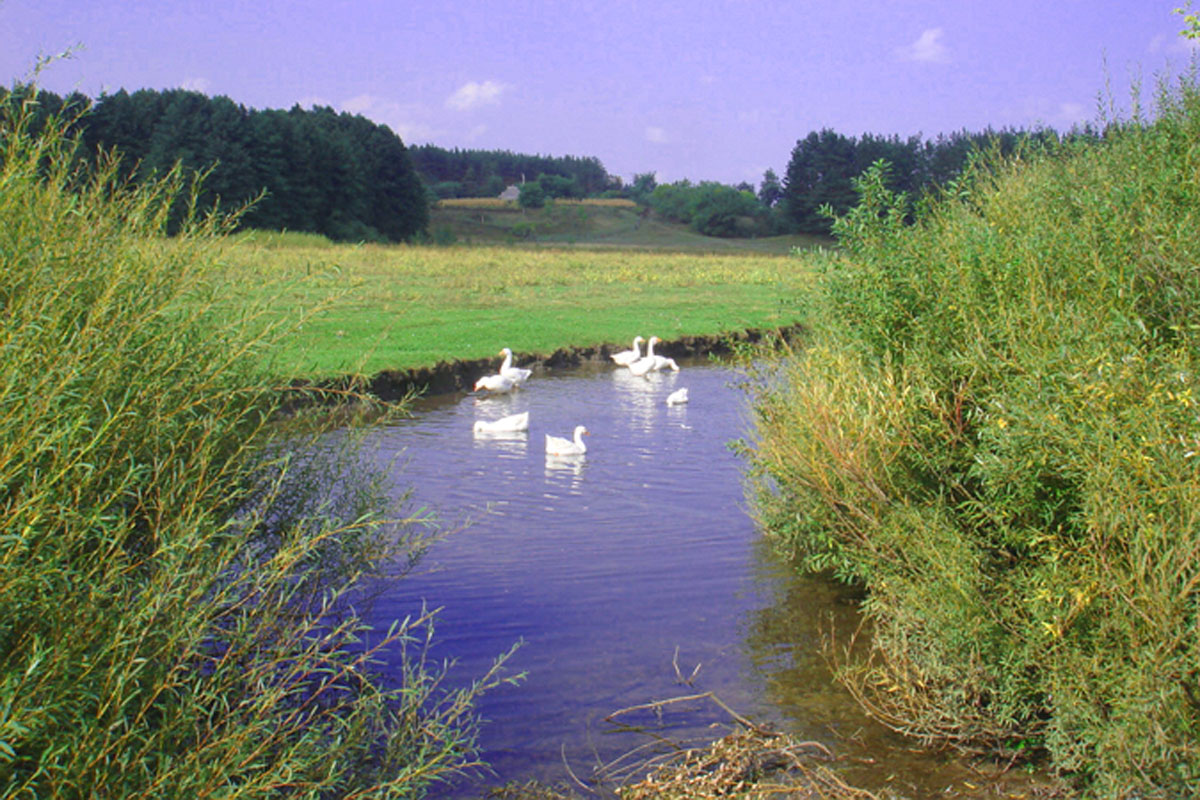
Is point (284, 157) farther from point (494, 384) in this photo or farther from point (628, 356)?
point (494, 384)

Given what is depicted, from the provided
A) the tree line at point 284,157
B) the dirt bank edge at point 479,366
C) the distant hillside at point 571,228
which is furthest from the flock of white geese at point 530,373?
the distant hillside at point 571,228

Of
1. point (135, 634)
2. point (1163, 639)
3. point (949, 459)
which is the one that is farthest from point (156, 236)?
point (1163, 639)

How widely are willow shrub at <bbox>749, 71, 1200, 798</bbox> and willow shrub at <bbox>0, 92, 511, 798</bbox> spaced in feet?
11.4

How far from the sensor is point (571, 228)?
5231 inches

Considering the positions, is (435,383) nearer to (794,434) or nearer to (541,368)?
(541,368)

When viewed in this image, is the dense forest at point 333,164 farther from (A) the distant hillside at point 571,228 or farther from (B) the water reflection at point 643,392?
(B) the water reflection at point 643,392

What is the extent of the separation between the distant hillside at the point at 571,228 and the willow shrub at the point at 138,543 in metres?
92.7

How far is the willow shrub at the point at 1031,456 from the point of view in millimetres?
5355

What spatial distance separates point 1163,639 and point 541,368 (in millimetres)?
21394

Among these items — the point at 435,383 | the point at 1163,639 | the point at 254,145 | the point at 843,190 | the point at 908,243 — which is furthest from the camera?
the point at 843,190

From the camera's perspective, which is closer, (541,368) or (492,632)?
(492,632)

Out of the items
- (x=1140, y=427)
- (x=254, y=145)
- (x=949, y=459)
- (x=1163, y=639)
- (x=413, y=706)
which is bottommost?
(x=413, y=706)

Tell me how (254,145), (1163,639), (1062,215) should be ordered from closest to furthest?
(1163,639)
(1062,215)
(254,145)

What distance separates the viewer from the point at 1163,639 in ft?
17.0
